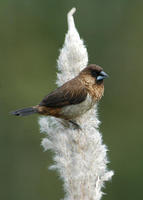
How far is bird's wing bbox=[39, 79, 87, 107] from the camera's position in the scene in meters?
4.19

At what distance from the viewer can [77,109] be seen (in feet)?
13.9

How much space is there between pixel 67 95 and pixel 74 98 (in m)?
0.08

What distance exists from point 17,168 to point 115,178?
1.58 meters

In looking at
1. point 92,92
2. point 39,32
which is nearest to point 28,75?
point 39,32

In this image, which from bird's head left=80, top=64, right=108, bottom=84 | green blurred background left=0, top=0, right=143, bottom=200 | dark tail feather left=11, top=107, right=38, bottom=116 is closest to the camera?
dark tail feather left=11, top=107, right=38, bottom=116

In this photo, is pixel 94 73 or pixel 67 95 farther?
pixel 94 73

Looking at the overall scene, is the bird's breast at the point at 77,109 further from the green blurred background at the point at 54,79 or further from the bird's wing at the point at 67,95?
the green blurred background at the point at 54,79

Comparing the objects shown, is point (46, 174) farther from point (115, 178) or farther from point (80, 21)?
point (80, 21)

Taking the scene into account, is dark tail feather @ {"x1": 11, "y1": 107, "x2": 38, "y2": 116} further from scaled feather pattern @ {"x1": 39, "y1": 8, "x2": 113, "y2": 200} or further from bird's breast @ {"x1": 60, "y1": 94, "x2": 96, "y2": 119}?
scaled feather pattern @ {"x1": 39, "y1": 8, "x2": 113, "y2": 200}

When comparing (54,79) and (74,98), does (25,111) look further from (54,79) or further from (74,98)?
(54,79)

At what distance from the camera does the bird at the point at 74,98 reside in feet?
13.7

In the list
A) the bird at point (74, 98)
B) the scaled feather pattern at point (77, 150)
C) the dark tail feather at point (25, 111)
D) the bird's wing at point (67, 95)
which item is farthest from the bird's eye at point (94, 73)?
the dark tail feather at point (25, 111)

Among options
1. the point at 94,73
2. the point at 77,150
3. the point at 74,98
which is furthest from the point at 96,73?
the point at 77,150

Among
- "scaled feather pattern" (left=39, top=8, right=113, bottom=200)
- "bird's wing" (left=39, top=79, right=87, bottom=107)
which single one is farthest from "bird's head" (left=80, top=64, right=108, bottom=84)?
"scaled feather pattern" (left=39, top=8, right=113, bottom=200)
